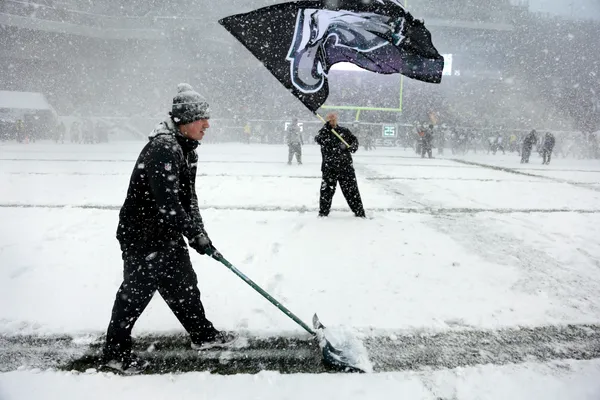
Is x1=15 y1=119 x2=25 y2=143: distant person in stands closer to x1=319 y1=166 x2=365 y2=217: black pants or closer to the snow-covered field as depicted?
the snow-covered field

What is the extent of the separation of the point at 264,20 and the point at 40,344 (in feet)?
10.5

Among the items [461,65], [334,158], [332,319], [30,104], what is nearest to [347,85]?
[461,65]

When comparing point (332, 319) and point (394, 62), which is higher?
point (394, 62)

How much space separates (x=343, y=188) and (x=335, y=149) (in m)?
0.63

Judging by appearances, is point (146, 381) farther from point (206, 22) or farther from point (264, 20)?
point (206, 22)

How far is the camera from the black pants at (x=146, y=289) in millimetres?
2381

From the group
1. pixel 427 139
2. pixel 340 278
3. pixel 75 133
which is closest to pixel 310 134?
pixel 427 139

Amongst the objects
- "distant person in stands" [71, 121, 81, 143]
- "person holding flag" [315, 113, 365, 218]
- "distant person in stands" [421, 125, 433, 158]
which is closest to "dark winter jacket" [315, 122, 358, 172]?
"person holding flag" [315, 113, 365, 218]

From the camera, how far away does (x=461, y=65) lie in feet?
128

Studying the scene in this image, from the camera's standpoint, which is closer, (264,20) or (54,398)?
(54,398)

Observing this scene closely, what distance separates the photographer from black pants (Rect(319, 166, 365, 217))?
6.06 m

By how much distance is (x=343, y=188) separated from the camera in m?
6.16

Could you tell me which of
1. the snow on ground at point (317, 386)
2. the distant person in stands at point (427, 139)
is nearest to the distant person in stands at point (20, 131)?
the distant person in stands at point (427, 139)

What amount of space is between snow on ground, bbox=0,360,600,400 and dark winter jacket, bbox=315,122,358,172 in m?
3.90
